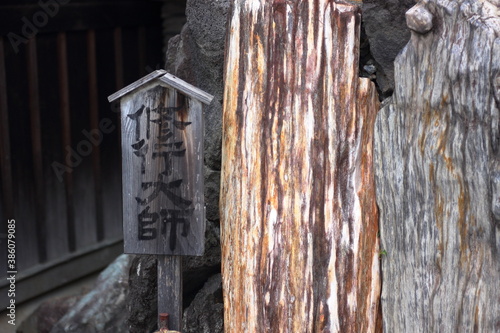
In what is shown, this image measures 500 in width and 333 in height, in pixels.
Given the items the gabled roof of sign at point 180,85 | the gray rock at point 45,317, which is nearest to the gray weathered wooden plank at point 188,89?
the gabled roof of sign at point 180,85

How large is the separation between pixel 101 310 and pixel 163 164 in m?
2.89

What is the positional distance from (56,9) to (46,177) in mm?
1306

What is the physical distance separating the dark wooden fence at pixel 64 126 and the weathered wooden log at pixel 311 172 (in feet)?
9.91

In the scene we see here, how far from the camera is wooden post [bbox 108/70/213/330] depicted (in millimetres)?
3281

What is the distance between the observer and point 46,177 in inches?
239

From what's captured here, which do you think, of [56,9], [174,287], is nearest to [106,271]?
[56,9]

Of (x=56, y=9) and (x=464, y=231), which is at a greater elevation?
(x=56, y=9)

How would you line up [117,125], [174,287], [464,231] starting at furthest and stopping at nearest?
[117,125] → [174,287] → [464,231]

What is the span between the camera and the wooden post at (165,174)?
3281 mm

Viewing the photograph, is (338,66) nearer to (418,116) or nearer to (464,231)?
(418,116)

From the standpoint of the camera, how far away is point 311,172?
3092 millimetres

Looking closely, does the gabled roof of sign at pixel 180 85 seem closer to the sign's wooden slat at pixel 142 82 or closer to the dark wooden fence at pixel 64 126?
the sign's wooden slat at pixel 142 82

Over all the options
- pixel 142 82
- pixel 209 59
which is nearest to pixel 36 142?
pixel 209 59

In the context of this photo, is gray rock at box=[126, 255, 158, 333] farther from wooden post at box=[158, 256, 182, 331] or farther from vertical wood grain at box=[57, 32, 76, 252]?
vertical wood grain at box=[57, 32, 76, 252]
